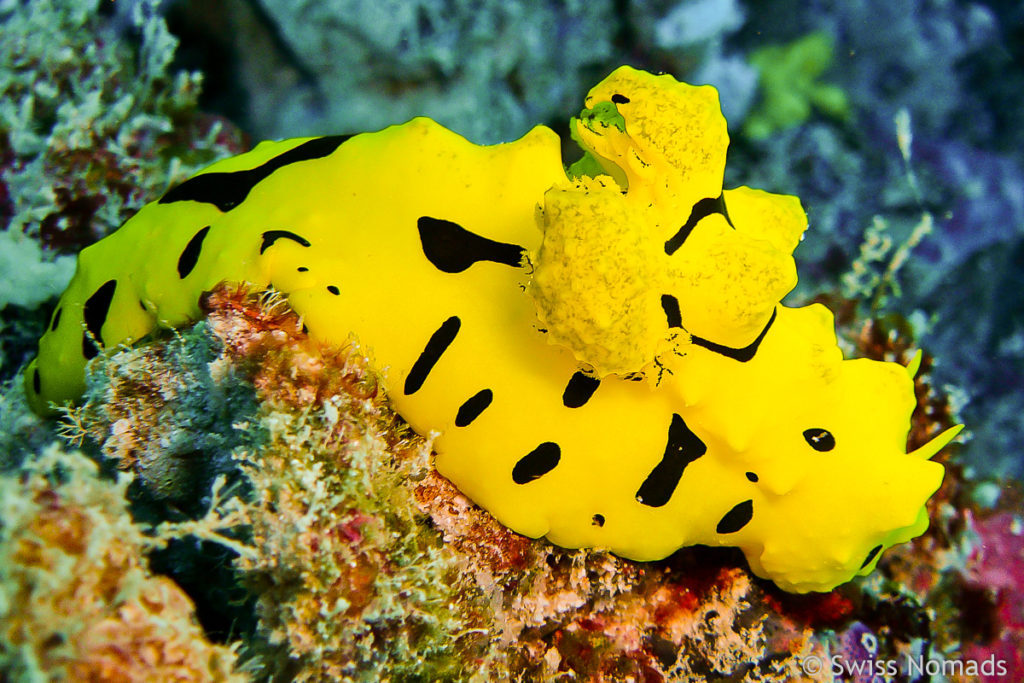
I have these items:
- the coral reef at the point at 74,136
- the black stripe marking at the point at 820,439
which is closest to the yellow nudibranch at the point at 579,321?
the black stripe marking at the point at 820,439

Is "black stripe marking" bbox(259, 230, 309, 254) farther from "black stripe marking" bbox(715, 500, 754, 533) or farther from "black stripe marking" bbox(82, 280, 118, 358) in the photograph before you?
"black stripe marking" bbox(715, 500, 754, 533)

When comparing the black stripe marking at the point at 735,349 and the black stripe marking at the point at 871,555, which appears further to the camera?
the black stripe marking at the point at 871,555

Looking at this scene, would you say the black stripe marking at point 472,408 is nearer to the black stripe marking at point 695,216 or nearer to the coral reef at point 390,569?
the coral reef at point 390,569

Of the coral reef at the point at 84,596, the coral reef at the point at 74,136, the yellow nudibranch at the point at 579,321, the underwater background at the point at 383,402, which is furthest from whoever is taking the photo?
the coral reef at the point at 74,136

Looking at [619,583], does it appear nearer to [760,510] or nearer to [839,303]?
[760,510]

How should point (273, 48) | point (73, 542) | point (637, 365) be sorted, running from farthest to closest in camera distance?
point (273, 48) < point (637, 365) < point (73, 542)

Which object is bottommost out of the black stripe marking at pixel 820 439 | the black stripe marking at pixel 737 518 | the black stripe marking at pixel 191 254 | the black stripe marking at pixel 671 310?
the black stripe marking at pixel 737 518

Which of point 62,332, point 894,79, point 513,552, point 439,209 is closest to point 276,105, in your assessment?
point 62,332
